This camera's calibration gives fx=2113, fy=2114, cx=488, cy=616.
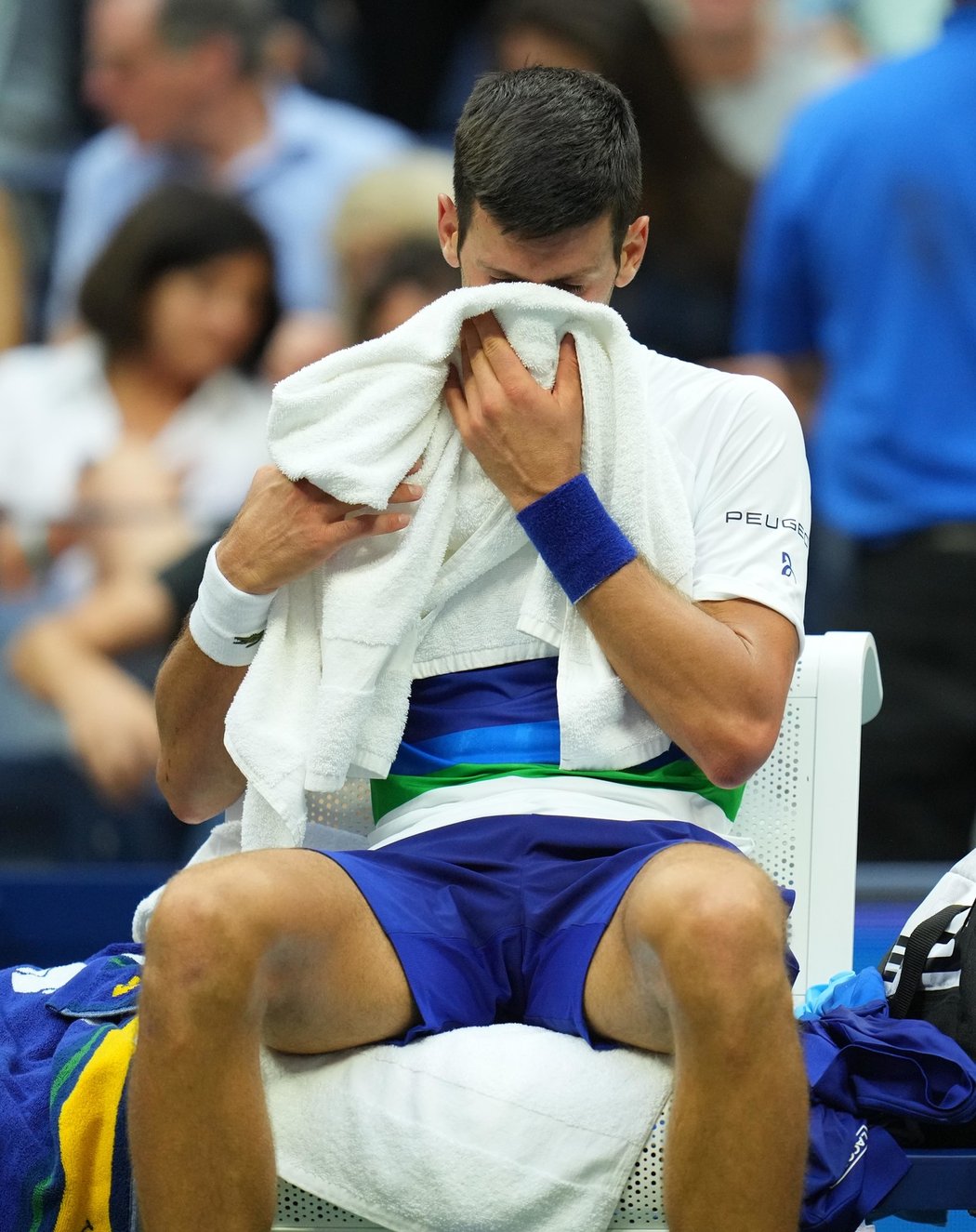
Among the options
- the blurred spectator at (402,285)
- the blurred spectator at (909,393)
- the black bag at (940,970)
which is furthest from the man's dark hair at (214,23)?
the black bag at (940,970)

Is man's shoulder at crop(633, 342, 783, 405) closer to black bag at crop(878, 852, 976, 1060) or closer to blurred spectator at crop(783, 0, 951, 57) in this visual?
black bag at crop(878, 852, 976, 1060)

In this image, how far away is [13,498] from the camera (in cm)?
455

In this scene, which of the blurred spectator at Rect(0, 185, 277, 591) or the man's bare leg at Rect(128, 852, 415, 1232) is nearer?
the man's bare leg at Rect(128, 852, 415, 1232)

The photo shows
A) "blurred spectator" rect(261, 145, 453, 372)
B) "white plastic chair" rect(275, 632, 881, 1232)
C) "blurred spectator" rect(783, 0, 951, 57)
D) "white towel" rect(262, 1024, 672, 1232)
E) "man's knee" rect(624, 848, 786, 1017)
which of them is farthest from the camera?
"blurred spectator" rect(783, 0, 951, 57)

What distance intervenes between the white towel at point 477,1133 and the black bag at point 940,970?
410mm

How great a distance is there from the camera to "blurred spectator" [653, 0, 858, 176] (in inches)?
187

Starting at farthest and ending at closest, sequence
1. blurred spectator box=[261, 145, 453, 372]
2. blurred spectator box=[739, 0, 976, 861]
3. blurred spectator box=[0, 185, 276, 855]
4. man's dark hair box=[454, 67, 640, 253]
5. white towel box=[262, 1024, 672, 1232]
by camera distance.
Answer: blurred spectator box=[261, 145, 453, 372] < blurred spectator box=[0, 185, 276, 855] < blurred spectator box=[739, 0, 976, 861] < man's dark hair box=[454, 67, 640, 253] < white towel box=[262, 1024, 672, 1232]

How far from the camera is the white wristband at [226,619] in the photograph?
7.68 feet

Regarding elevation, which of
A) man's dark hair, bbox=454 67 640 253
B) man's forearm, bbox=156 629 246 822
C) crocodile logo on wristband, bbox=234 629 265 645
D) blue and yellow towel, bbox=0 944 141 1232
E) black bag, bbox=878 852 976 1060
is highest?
man's dark hair, bbox=454 67 640 253

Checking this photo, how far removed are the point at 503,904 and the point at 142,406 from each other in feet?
8.43

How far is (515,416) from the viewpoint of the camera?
2.31 meters

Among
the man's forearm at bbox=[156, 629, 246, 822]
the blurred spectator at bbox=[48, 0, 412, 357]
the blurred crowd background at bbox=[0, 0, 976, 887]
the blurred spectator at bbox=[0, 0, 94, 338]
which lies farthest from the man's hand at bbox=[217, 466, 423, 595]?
the blurred spectator at bbox=[0, 0, 94, 338]

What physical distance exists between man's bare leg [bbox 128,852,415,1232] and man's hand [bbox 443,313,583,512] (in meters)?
0.53

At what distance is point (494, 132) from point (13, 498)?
2442mm
